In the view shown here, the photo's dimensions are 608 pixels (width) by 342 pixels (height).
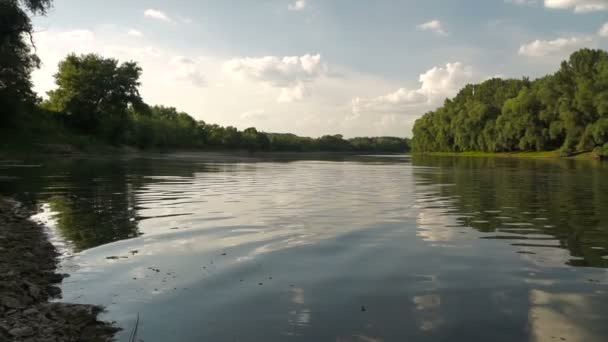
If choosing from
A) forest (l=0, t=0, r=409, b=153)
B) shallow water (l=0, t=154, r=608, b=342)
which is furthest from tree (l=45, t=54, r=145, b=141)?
shallow water (l=0, t=154, r=608, b=342)

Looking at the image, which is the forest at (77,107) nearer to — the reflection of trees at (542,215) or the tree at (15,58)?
the tree at (15,58)

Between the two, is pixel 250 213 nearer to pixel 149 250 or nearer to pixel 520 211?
pixel 149 250

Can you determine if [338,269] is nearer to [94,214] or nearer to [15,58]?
[94,214]

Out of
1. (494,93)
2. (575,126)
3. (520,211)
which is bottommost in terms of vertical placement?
(520,211)

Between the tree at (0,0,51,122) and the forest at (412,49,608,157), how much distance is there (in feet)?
296

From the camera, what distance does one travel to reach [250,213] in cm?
1873

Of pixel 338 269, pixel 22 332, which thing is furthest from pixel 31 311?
pixel 338 269

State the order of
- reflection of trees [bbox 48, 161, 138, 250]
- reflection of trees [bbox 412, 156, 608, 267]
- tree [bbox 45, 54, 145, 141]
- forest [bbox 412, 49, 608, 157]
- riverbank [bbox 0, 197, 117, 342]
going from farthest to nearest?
tree [bbox 45, 54, 145, 141] < forest [bbox 412, 49, 608, 157] < reflection of trees [bbox 48, 161, 138, 250] < reflection of trees [bbox 412, 156, 608, 267] < riverbank [bbox 0, 197, 117, 342]

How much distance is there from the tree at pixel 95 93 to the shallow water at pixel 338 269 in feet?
311

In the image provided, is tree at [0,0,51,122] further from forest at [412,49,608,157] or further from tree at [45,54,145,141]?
forest at [412,49,608,157]

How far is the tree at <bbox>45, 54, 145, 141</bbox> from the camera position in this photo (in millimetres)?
104938

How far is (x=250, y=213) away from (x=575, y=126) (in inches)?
3797

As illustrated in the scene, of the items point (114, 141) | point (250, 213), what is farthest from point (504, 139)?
point (250, 213)

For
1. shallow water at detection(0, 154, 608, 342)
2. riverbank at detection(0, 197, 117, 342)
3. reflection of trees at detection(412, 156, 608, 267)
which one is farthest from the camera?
reflection of trees at detection(412, 156, 608, 267)
